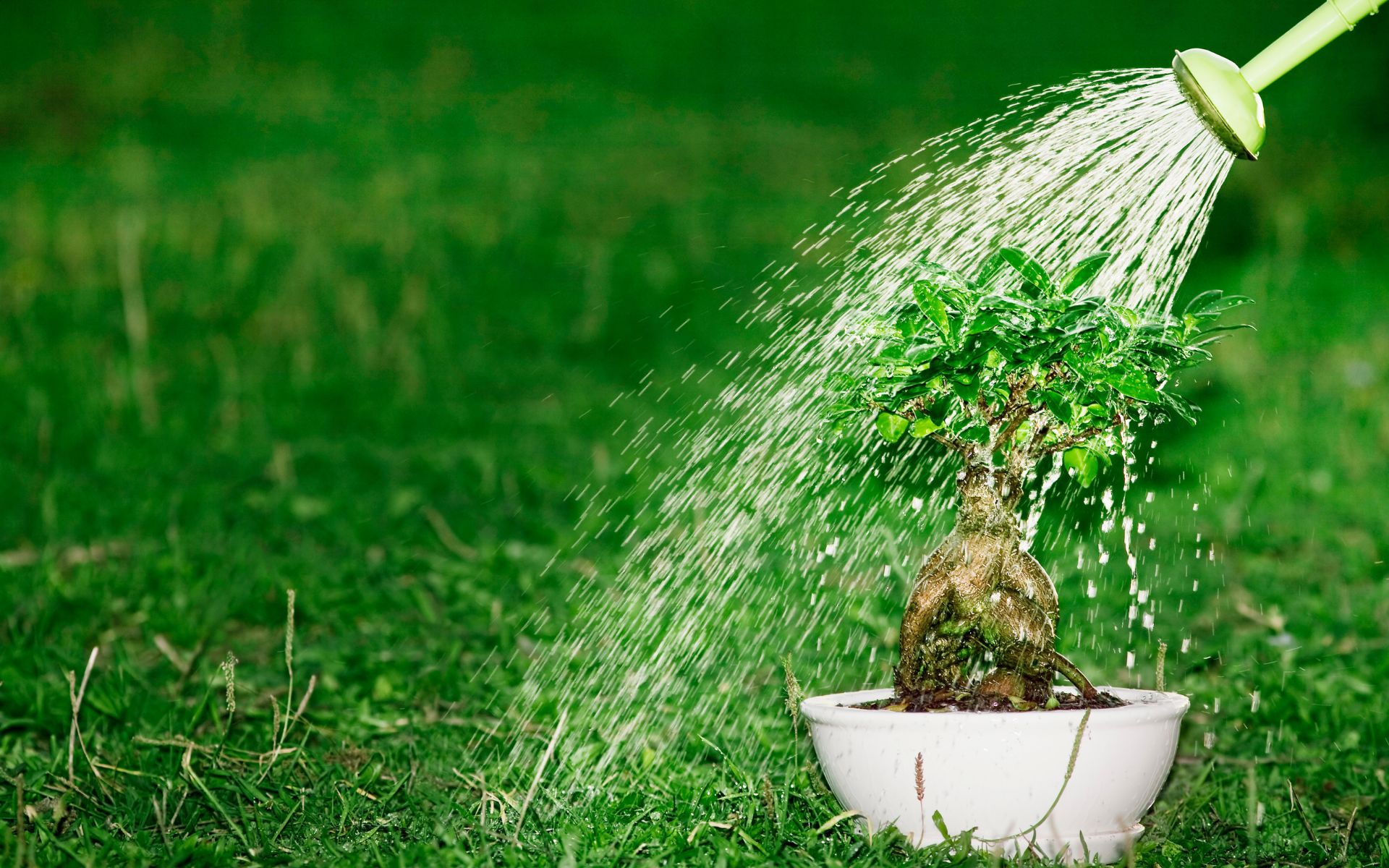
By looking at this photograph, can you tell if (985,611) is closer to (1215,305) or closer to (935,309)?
(935,309)

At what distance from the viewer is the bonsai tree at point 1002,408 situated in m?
2.21

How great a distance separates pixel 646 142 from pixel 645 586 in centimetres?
592

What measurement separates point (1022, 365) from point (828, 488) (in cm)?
270

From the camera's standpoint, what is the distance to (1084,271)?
229 centimetres

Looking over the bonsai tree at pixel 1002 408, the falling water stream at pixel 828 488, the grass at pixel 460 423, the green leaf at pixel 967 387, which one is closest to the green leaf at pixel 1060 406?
the bonsai tree at pixel 1002 408

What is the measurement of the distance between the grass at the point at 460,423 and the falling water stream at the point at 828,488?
0.46ft

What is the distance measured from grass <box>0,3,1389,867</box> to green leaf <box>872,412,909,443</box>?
672 mm

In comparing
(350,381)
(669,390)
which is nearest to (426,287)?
(350,381)

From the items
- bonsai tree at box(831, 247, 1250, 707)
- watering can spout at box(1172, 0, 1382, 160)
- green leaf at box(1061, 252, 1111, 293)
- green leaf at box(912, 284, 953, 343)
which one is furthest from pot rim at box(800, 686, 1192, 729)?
watering can spout at box(1172, 0, 1382, 160)

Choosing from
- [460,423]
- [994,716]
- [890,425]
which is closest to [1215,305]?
[890,425]

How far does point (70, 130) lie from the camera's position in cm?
926

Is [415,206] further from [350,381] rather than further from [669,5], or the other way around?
[669,5]

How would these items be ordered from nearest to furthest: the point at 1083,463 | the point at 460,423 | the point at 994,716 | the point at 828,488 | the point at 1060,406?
the point at 994,716, the point at 1060,406, the point at 1083,463, the point at 828,488, the point at 460,423

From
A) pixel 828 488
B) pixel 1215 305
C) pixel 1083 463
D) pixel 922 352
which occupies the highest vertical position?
pixel 922 352
